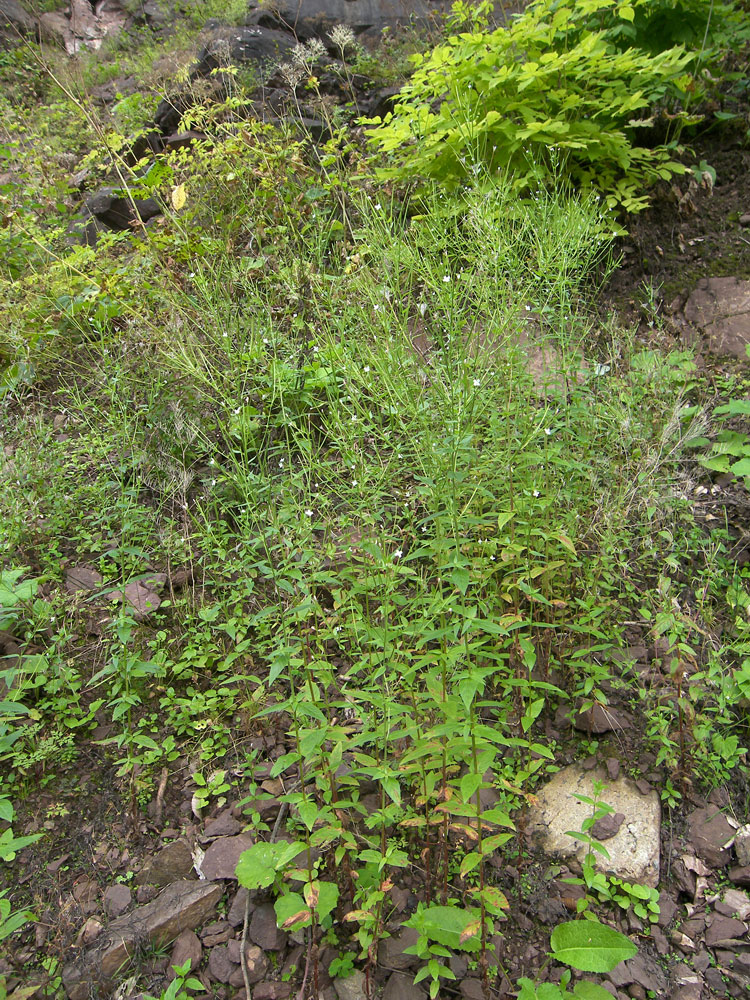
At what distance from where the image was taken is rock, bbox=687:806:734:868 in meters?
2.12

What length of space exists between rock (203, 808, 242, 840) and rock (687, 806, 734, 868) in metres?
1.59

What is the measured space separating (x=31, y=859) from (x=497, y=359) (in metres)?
2.56

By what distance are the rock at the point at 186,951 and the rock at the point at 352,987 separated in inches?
17.4

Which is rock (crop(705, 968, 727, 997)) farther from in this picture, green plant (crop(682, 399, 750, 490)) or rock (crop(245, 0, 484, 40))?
rock (crop(245, 0, 484, 40))

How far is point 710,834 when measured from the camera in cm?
216

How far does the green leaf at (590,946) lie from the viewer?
1600 millimetres

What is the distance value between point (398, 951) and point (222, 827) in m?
0.74

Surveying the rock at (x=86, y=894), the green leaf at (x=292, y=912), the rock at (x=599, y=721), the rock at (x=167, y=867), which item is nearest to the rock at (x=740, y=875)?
the rock at (x=599, y=721)

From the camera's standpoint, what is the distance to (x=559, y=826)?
2.18 meters

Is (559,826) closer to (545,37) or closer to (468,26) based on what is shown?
(545,37)

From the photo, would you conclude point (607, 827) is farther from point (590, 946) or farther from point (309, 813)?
point (309, 813)

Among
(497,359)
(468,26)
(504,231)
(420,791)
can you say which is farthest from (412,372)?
(468,26)

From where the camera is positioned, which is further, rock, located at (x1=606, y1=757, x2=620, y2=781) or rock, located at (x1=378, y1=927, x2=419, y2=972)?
rock, located at (x1=606, y1=757, x2=620, y2=781)

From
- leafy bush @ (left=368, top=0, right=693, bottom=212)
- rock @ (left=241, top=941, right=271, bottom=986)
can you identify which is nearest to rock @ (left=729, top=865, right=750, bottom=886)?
rock @ (left=241, top=941, right=271, bottom=986)
